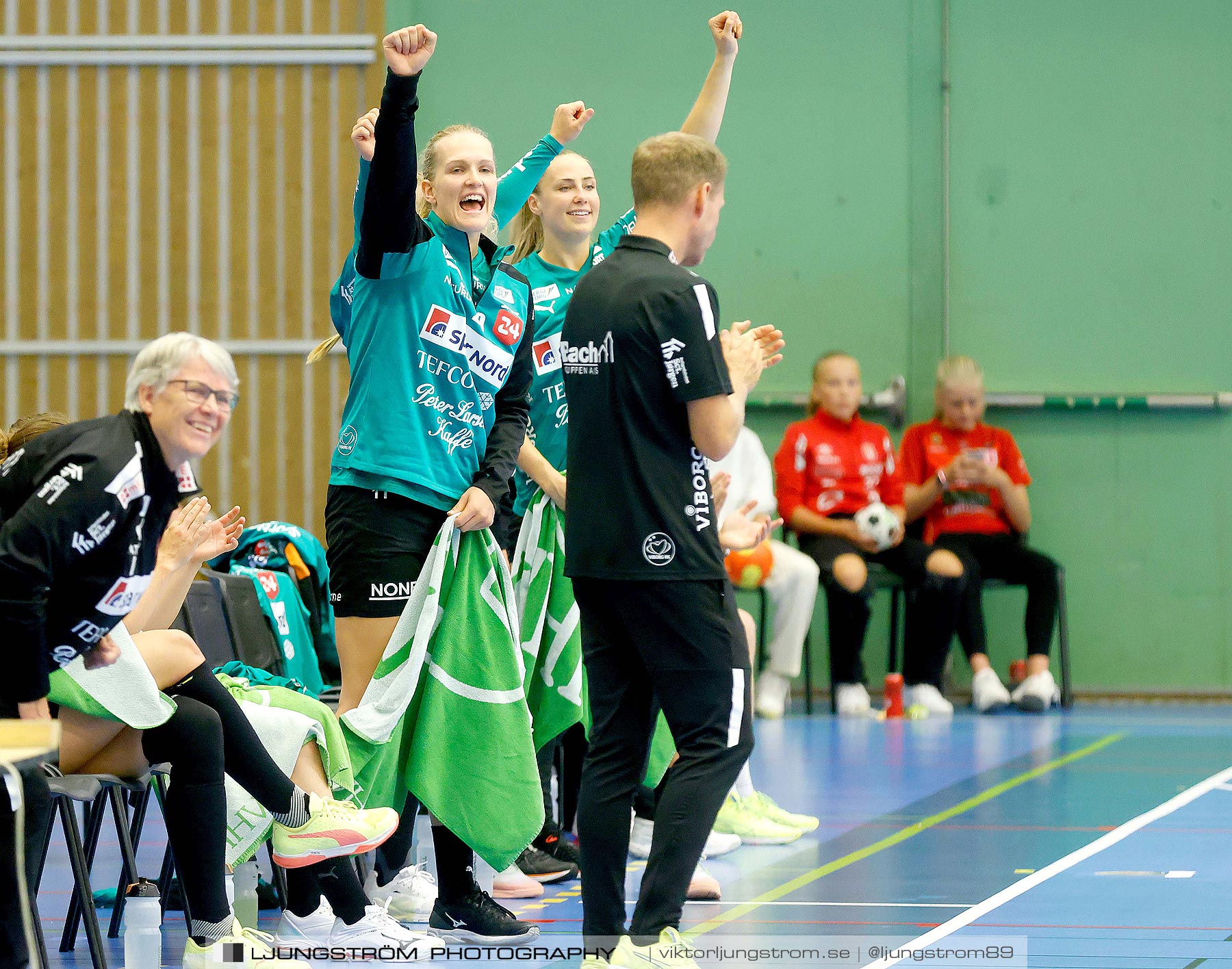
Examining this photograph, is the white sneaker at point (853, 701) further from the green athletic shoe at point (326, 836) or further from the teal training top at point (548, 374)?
the green athletic shoe at point (326, 836)

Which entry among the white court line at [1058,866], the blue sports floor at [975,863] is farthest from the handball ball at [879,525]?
the white court line at [1058,866]

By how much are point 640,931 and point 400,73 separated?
5.46ft

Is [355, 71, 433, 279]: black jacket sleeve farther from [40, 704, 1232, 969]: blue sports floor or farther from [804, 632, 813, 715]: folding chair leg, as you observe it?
[804, 632, 813, 715]: folding chair leg

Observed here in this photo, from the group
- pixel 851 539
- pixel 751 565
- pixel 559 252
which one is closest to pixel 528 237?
pixel 559 252

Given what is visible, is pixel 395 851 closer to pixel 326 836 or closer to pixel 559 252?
pixel 326 836

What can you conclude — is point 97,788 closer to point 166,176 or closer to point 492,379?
point 492,379

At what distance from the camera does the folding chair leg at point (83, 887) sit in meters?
3.03

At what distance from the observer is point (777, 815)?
475 centimetres

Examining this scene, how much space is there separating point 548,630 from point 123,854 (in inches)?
45.0

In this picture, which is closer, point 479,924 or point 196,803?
point 196,803

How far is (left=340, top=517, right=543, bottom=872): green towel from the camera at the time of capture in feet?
11.2

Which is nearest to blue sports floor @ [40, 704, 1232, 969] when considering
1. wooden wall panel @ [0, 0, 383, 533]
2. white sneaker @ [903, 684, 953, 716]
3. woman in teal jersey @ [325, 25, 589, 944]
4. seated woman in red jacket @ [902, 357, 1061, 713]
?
woman in teal jersey @ [325, 25, 589, 944]

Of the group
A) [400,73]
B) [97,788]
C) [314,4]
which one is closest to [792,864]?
[97,788]

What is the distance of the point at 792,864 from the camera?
13.9 feet
